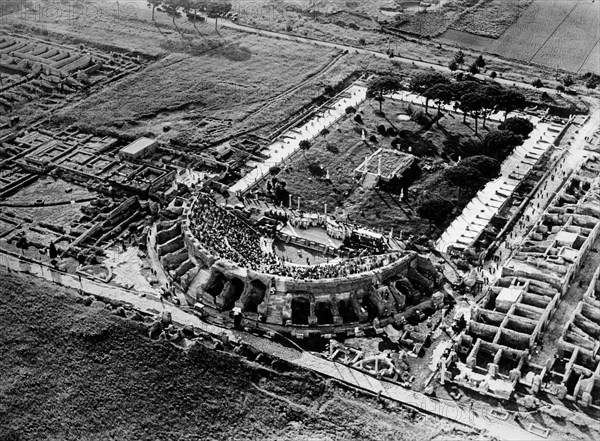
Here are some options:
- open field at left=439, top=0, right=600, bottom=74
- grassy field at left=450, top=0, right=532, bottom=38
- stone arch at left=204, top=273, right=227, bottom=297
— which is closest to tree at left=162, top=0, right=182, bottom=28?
open field at left=439, top=0, right=600, bottom=74

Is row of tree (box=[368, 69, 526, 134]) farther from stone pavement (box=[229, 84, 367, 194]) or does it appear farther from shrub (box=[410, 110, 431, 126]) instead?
stone pavement (box=[229, 84, 367, 194])

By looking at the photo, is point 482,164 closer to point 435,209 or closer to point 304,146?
point 435,209

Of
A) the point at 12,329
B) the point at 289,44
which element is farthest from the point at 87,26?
the point at 12,329

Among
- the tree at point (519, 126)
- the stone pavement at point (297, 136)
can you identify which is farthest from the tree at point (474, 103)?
the stone pavement at point (297, 136)

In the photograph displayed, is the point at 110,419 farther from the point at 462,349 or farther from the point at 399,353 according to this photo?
the point at 462,349

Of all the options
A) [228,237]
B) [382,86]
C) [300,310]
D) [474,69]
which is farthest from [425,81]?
[300,310]
